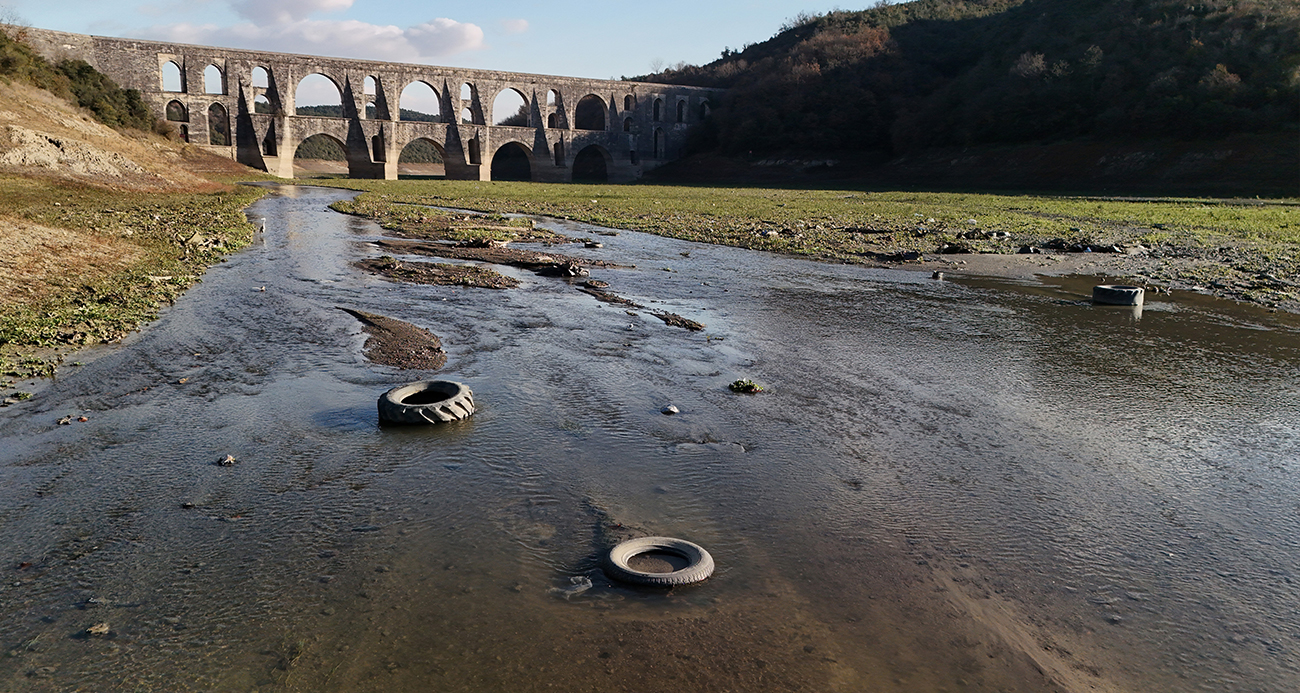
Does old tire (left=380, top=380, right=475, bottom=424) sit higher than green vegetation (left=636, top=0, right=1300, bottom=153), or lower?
lower

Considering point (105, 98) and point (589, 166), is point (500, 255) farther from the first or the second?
point (589, 166)

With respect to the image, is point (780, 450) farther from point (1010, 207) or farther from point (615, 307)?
point (1010, 207)

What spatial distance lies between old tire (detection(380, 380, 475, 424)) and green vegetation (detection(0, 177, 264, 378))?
406cm

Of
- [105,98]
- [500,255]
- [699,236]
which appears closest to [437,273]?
[500,255]

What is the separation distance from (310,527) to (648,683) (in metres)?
2.70

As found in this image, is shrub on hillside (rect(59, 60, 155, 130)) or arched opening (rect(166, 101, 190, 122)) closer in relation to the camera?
shrub on hillside (rect(59, 60, 155, 130))

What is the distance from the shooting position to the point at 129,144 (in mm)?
42344

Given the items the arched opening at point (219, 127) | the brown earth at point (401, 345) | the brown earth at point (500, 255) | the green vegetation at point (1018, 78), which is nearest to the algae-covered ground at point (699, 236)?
the brown earth at point (500, 255)

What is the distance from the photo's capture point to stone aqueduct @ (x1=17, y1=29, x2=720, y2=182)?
64.9 meters

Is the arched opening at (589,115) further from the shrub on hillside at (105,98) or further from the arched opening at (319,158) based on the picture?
the shrub on hillside at (105,98)

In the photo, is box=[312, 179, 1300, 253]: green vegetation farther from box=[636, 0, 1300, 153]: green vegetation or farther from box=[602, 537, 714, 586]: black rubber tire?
box=[636, 0, 1300, 153]: green vegetation

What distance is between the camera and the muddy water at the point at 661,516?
414 cm

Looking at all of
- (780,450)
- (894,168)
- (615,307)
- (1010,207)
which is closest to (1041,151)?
(894,168)

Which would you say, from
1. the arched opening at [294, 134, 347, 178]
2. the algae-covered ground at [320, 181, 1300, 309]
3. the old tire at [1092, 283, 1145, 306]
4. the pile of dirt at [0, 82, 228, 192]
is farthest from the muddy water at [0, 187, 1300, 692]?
the arched opening at [294, 134, 347, 178]
